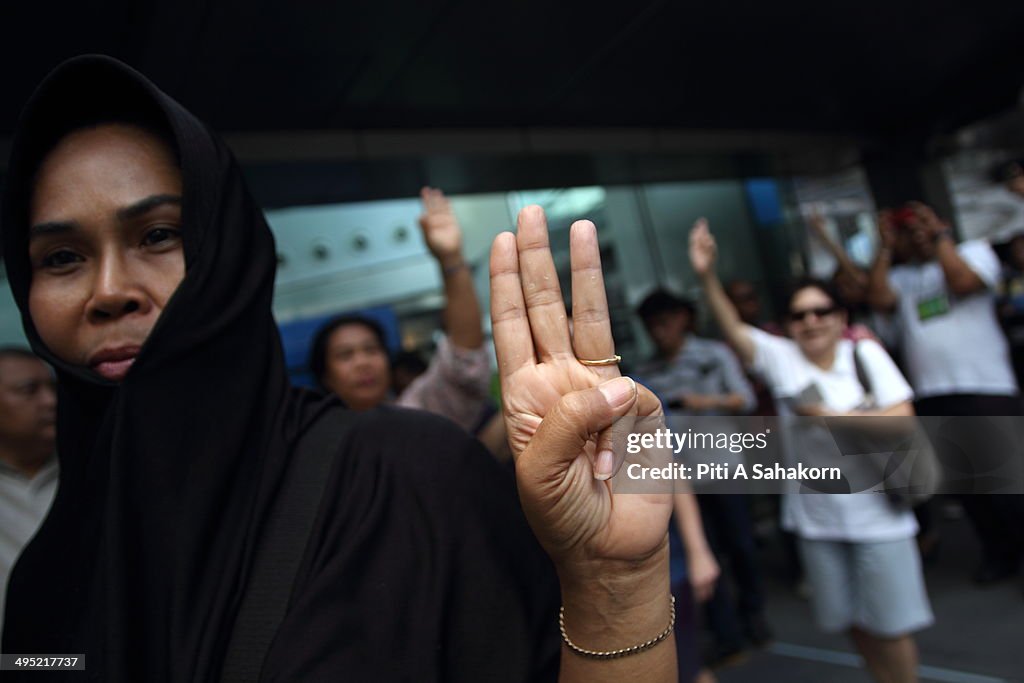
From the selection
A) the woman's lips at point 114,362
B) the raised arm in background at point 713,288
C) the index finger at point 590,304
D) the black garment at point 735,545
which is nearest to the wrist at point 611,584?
the index finger at point 590,304

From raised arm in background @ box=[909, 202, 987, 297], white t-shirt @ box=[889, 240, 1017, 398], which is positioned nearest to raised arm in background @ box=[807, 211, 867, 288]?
white t-shirt @ box=[889, 240, 1017, 398]

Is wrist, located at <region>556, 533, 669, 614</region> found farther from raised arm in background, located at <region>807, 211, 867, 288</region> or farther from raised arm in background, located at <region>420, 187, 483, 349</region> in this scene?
raised arm in background, located at <region>807, 211, 867, 288</region>

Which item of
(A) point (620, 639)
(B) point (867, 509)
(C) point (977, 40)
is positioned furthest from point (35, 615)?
(C) point (977, 40)

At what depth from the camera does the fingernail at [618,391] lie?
869 millimetres

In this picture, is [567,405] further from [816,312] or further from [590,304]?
[816,312]

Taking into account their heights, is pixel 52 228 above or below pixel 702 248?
below

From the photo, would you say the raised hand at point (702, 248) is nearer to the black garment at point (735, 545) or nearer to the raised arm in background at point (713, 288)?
the raised arm in background at point (713, 288)

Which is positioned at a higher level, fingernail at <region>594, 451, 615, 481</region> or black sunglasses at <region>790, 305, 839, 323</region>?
black sunglasses at <region>790, 305, 839, 323</region>

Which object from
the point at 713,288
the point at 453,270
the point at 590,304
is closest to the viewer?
the point at 590,304

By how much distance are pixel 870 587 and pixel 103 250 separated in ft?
8.70

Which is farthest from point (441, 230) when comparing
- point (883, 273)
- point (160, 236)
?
point (883, 273)

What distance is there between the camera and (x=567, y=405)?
0.86 metres

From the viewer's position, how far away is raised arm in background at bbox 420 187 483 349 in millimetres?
2115

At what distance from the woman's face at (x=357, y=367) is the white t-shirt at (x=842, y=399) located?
1534mm
